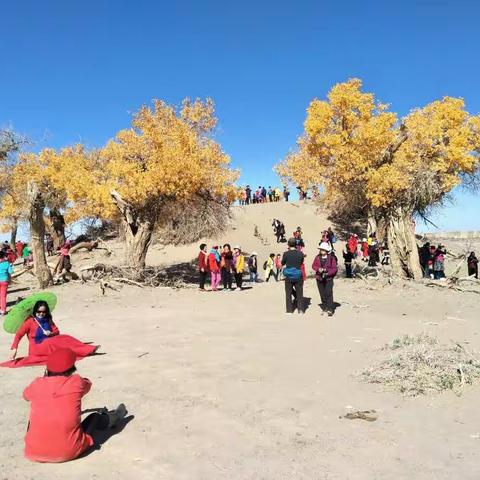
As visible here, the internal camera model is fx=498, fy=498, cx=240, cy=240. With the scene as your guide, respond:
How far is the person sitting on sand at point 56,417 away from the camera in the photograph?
4270 millimetres

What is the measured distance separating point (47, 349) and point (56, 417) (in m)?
2.54

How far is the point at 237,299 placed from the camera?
14414mm

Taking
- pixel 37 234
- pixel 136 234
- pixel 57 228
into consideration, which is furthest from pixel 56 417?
pixel 57 228

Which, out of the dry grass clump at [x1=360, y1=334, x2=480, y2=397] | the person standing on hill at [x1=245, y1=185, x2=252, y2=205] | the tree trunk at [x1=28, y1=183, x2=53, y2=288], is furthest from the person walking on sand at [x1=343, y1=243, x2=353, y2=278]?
the person standing on hill at [x1=245, y1=185, x2=252, y2=205]

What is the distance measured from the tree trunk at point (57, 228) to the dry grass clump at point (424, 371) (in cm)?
2983

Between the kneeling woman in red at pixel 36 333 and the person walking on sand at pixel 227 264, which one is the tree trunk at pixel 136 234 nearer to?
the person walking on sand at pixel 227 264

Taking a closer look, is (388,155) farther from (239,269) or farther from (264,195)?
(264,195)

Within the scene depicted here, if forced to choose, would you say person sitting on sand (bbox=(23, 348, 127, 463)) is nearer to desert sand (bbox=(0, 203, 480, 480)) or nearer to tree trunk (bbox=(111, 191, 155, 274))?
desert sand (bbox=(0, 203, 480, 480))

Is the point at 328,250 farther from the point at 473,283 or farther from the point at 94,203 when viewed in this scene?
the point at 94,203

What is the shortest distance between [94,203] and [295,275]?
1064 centimetres

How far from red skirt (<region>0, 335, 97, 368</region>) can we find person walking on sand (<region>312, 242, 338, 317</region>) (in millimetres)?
5819

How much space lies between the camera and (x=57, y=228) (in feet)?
111

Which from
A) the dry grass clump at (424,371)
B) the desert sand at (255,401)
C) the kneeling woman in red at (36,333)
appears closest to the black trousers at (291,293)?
the desert sand at (255,401)

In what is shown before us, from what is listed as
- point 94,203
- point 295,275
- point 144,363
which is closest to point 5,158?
point 94,203
